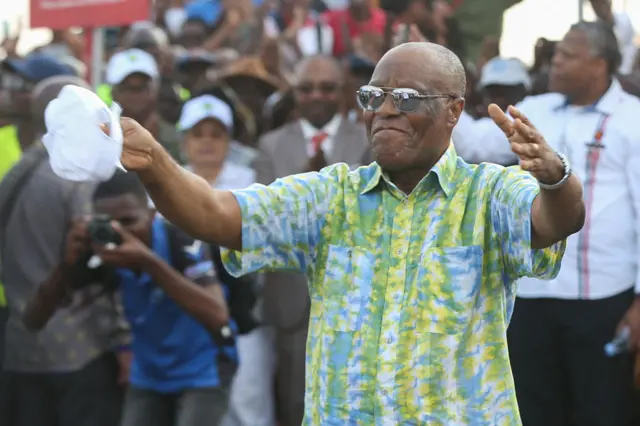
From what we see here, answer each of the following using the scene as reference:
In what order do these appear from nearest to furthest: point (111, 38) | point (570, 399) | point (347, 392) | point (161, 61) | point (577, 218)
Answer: point (577, 218) → point (347, 392) → point (570, 399) → point (161, 61) → point (111, 38)

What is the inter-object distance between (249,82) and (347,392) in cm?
623

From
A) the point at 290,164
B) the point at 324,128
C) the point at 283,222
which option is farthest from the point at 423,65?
the point at 324,128

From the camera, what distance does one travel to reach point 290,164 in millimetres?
7922

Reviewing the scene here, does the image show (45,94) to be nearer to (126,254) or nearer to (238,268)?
(126,254)

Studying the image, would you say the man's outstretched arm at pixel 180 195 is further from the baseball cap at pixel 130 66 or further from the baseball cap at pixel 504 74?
the baseball cap at pixel 130 66

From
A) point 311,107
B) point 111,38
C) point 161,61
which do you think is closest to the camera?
point 311,107

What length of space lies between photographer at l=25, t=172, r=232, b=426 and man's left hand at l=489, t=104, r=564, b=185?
2.78 metres

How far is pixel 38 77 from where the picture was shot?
27.3ft

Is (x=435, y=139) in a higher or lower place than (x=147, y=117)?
lower

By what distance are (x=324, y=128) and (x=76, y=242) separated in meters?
2.41

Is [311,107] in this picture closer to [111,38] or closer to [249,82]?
[249,82]

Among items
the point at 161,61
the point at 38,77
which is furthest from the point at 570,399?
the point at 161,61

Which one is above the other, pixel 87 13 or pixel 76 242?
pixel 87 13

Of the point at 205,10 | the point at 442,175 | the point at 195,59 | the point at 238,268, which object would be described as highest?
the point at 205,10
